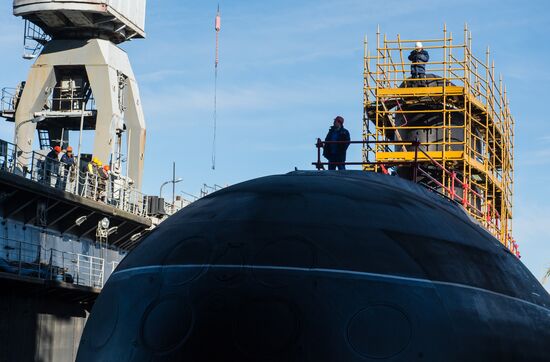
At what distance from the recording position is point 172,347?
9.79 metres

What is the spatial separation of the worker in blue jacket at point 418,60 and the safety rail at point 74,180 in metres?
15.4

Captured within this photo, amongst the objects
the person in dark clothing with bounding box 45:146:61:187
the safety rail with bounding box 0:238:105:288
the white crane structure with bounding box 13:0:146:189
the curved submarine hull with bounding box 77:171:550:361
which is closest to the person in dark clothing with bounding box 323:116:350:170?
the curved submarine hull with bounding box 77:171:550:361

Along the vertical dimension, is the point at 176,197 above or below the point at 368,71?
below

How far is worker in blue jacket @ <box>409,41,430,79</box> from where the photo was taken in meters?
36.8

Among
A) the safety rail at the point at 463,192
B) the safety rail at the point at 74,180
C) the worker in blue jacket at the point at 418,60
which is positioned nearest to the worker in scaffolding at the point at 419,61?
the worker in blue jacket at the point at 418,60

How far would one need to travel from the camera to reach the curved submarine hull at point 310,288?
965 cm

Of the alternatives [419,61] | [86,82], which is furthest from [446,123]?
[86,82]

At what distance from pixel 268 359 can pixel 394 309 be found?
4.67ft

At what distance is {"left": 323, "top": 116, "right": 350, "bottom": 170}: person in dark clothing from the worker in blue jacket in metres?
17.7

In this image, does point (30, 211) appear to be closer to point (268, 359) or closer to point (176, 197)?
point (176, 197)

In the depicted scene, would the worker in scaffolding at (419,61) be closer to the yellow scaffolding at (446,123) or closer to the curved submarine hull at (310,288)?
the yellow scaffolding at (446,123)

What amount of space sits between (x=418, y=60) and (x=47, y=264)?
1726 cm

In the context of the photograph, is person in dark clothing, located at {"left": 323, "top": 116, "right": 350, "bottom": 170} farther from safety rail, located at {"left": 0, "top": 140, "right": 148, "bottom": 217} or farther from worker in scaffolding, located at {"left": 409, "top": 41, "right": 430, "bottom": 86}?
safety rail, located at {"left": 0, "top": 140, "right": 148, "bottom": 217}

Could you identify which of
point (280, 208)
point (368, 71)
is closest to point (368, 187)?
point (280, 208)
